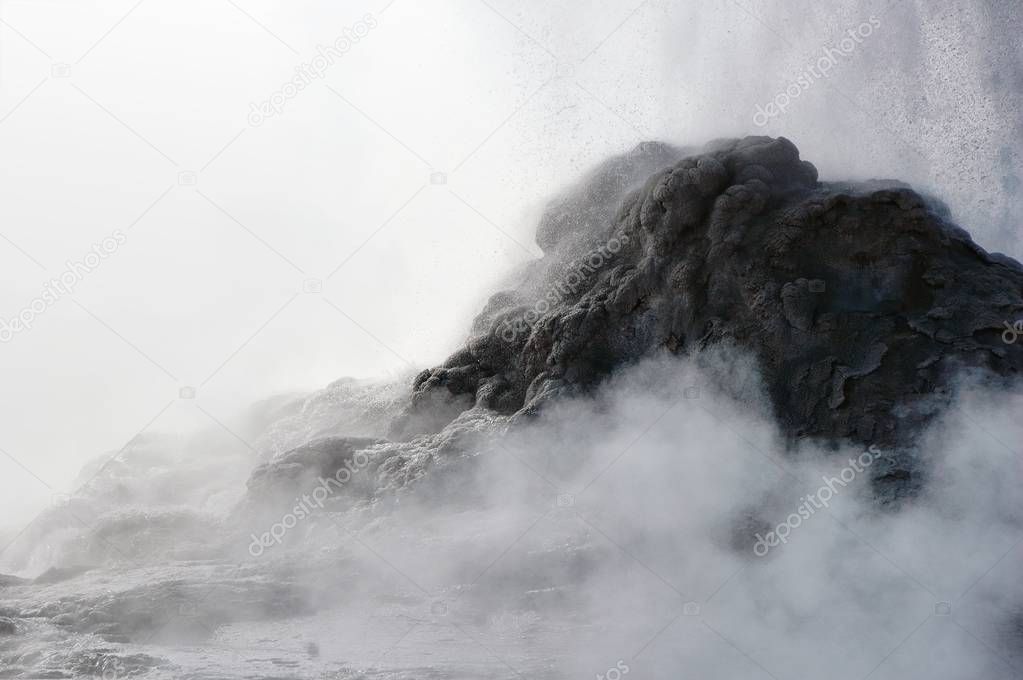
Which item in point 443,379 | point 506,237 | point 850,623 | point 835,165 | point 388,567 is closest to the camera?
point 850,623

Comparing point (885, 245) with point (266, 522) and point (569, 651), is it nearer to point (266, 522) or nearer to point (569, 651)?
point (569, 651)

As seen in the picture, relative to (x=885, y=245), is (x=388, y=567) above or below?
below

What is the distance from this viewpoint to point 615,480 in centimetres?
1053

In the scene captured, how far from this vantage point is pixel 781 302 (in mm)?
10633

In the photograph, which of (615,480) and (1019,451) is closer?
(1019,451)

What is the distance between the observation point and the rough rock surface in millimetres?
9945

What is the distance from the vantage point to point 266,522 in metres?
11.9

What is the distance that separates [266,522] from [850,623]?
727 centimetres

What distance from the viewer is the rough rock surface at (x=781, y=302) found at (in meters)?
9.95

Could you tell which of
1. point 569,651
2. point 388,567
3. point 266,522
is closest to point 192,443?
point 266,522

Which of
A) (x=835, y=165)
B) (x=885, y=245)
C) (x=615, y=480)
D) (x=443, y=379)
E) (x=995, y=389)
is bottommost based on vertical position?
(x=995, y=389)

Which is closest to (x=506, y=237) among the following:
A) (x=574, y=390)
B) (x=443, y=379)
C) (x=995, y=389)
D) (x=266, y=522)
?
(x=443, y=379)

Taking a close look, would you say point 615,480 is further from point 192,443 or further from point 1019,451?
point 192,443

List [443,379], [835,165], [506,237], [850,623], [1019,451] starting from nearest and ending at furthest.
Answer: [850,623]
[1019,451]
[443,379]
[835,165]
[506,237]
